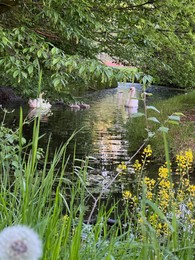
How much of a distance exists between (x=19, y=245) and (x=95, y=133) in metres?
10.6

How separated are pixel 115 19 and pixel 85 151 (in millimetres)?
3192

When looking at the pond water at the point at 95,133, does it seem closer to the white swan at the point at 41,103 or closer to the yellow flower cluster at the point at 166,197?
the white swan at the point at 41,103

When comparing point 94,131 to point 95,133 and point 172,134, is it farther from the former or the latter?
point 172,134

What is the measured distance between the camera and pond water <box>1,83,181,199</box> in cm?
787

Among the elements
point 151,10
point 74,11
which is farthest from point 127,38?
point 74,11

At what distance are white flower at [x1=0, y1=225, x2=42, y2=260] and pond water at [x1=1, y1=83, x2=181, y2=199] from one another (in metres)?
4.90

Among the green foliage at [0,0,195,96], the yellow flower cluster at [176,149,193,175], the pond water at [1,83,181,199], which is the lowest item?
the pond water at [1,83,181,199]

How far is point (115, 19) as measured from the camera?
6.83m

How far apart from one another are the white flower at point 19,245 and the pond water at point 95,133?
193 inches

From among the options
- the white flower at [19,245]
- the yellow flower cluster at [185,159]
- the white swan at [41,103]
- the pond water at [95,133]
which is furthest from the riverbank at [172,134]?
the white flower at [19,245]

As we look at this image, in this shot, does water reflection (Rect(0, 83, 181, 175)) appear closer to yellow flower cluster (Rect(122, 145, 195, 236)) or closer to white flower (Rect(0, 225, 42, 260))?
yellow flower cluster (Rect(122, 145, 195, 236))

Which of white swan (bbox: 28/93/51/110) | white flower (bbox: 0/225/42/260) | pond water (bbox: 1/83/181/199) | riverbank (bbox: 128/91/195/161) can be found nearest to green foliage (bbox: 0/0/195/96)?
white swan (bbox: 28/93/51/110)

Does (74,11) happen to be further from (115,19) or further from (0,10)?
(115,19)

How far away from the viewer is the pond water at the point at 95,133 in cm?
787
